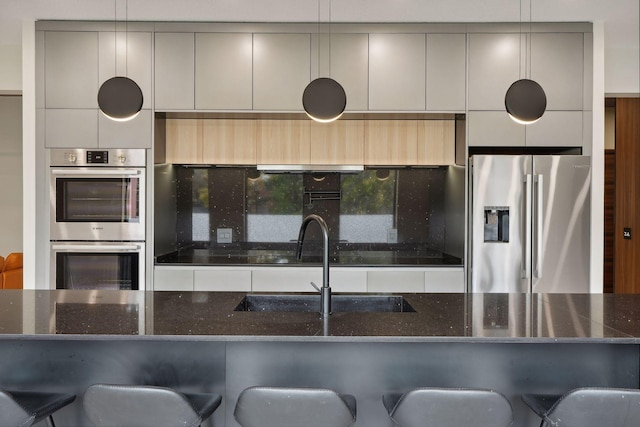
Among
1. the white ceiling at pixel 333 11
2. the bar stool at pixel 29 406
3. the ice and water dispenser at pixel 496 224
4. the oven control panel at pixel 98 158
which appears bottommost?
the bar stool at pixel 29 406

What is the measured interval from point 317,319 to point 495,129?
264cm

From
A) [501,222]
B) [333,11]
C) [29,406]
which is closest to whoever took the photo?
[29,406]

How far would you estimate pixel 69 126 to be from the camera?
399cm

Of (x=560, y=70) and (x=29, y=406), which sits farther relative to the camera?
(x=560, y=70)

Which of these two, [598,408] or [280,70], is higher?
[280,70]

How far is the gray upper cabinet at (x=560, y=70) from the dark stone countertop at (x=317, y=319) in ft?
6.60

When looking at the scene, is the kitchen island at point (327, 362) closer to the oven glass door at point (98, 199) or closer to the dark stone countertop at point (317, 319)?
the dark stone countertop at point (317, 319)

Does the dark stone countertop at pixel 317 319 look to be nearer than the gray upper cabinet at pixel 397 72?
Yes

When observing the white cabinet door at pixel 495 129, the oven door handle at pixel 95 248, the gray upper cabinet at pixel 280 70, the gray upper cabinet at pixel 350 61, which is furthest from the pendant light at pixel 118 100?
the white cabinet door at pixel 495 129

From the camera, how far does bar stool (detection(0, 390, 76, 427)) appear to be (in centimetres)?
163

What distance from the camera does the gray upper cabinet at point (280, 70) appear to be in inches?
157

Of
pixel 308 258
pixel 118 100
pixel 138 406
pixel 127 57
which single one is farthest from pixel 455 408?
pixel 127 57

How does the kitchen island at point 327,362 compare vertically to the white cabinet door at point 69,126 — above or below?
below

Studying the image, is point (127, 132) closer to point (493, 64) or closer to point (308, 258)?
point (308, 258)
